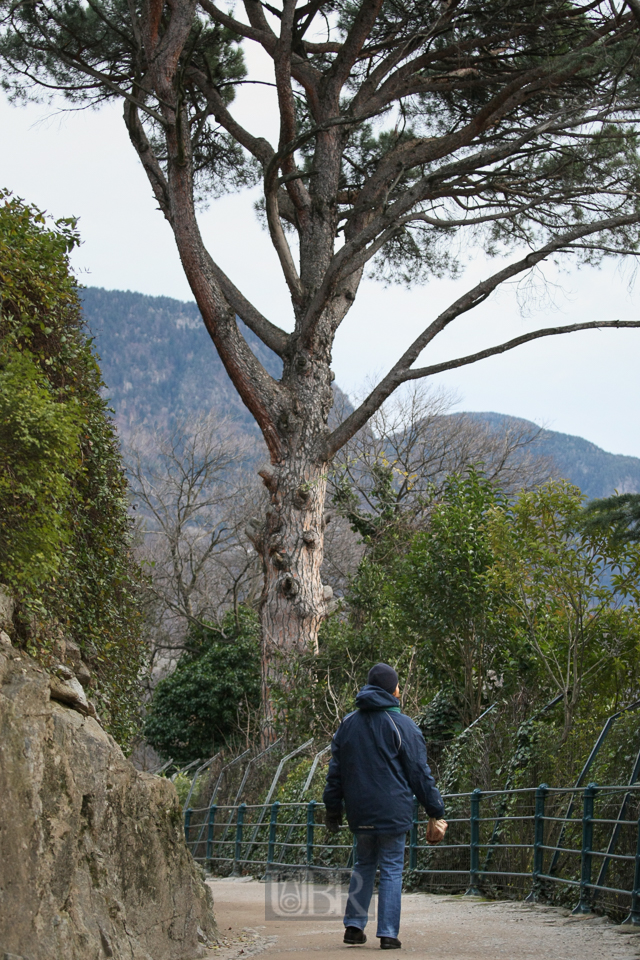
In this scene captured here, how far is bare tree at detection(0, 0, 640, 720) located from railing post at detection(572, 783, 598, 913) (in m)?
7.51

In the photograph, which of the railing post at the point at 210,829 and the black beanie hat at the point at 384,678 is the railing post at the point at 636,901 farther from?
the railing post at the point at 210,829

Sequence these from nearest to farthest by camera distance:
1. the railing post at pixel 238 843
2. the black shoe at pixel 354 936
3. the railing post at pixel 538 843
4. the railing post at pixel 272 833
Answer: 1. the black shoe at pixel 354 936
2. the railing post at pixel 538 843
3. the railing post at pixel 272 833
4. the railing post at pixel 238 843

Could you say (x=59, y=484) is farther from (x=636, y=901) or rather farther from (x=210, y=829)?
(x=210, y=829)

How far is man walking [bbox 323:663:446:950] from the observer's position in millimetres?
5227

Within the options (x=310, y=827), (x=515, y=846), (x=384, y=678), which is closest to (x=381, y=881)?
(x=384, y=678)

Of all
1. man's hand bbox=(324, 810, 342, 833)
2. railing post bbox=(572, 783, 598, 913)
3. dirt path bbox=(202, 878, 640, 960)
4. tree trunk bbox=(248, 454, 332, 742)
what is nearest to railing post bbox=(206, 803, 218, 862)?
tree trunk bbox=(248, 454, 332, 742)

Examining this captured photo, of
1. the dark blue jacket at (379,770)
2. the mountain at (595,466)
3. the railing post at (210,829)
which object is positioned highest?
the mountain at (595,466)

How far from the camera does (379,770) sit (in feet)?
17.4

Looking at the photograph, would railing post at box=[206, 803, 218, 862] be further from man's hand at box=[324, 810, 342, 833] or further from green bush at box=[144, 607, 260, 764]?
man's hand at box=[324, 810, 342, 833]

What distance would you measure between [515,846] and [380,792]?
2.55m

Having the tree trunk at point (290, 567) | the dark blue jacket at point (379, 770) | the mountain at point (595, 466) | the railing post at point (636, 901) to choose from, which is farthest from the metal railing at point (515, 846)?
the mountain at point (595, 466)

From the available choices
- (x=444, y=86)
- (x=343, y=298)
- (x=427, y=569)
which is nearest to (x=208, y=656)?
(x=343, y=298)

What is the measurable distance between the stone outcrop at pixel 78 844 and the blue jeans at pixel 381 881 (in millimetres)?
897

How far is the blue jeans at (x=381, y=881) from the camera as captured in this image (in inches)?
203
